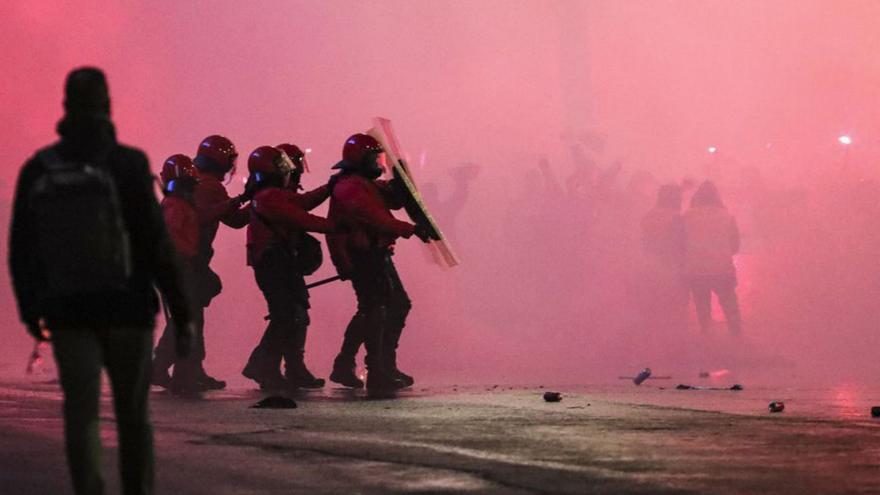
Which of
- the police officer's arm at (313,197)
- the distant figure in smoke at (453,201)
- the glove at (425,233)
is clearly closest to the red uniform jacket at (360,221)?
the police officer's arm at (313,197)

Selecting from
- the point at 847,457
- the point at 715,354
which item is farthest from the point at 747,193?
the point at 847,457

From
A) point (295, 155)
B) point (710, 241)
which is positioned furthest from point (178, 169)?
point (710, 241)

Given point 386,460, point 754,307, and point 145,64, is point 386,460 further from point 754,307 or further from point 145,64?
point 754,307

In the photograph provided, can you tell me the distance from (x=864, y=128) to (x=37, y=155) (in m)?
34.4

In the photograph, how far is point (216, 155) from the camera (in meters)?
13.1

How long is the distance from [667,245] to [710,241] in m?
1.36

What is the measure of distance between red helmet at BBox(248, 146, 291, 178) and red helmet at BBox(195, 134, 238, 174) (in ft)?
1.56

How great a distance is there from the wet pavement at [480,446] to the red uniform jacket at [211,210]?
1.90 meters

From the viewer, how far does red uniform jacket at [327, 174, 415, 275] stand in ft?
41.0

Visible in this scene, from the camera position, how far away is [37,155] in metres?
5.11

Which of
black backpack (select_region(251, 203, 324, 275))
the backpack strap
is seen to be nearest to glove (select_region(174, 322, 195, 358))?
the backpack strap

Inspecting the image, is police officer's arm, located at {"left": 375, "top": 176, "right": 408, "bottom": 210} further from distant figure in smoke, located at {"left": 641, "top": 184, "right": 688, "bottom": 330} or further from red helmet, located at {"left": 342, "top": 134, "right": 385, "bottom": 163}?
distant figure in smoke, located at {"left": 641, "top": 184, "right": 688, "bottom": 330}

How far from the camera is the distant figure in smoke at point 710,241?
23.4m

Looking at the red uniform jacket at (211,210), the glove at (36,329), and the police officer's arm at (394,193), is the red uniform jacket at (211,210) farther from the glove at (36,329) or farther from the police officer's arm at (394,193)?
the glove at (36,329)
